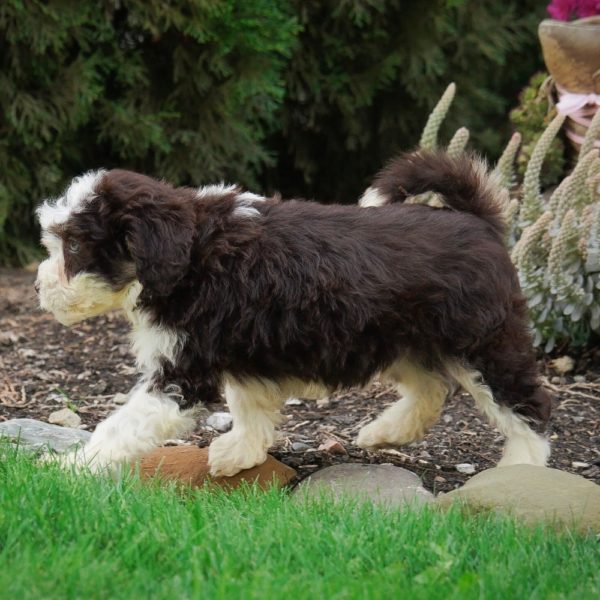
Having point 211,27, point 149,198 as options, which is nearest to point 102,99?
point 211,27

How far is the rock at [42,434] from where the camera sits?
502cm

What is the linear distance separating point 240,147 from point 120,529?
560 cm

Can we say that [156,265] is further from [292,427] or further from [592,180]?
[592,180]

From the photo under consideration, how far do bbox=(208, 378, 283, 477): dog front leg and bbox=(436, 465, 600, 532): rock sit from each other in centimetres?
94

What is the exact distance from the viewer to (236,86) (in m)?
8.55

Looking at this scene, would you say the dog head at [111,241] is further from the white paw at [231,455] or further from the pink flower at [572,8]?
the pink flower at [572,8]

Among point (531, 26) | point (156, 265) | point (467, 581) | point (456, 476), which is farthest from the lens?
point (531, 26)

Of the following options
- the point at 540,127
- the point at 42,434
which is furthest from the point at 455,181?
the point at 540,127

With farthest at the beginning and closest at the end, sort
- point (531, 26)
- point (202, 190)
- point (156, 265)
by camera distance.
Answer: point (531, 26) → point (202, 190) → point (156, 265)

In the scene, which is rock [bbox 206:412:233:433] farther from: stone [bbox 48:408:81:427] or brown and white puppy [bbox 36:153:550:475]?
brown and white puppy [bbox 36:153:550:475]

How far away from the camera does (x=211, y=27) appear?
8258 millimetres

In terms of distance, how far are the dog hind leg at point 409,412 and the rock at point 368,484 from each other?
423 millimetres

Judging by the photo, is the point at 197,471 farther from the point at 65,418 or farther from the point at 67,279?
the point at 65,418

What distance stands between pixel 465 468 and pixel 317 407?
1.12 metres
